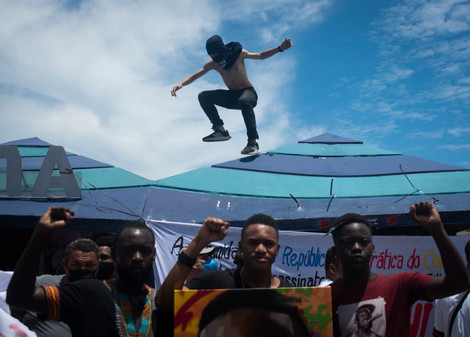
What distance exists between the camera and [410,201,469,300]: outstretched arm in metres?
2.05

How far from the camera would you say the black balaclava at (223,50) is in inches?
308

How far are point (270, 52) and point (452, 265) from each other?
6.56m

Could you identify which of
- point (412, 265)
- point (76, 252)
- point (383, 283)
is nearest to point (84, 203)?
point (76, 252)

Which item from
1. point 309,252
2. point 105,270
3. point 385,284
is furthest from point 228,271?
point 309,252

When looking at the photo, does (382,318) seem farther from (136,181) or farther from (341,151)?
(341,151)

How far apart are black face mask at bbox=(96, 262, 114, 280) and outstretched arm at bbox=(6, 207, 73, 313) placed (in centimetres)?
209

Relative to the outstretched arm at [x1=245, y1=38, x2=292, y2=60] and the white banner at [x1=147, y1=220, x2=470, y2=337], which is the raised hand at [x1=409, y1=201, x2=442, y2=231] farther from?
the outstretched arm at [x1=245, y1=38, x2=292, y2=60]

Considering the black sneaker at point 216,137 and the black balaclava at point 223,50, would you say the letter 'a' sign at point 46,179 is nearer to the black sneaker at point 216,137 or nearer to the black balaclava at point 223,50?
the black sneaker at point 216,137

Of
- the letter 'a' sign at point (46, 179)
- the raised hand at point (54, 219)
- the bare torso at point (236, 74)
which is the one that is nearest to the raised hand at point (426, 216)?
the raised hand at point (54, 219)

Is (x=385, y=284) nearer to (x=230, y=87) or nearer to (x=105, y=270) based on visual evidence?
(x=105, y=270)

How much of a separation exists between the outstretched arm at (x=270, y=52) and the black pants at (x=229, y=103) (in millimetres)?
581

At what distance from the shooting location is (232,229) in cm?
549

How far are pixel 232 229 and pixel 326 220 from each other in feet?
4.33

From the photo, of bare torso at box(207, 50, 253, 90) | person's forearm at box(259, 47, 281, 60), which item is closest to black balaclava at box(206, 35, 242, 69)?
bare torso at box(207, 50, 253, 90)
